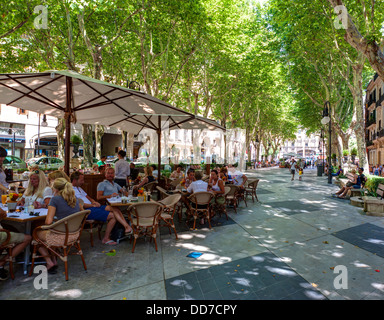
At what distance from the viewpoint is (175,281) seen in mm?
3355

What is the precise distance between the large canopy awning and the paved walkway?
2662 millimetres

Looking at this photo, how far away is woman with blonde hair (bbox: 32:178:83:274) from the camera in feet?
11.6

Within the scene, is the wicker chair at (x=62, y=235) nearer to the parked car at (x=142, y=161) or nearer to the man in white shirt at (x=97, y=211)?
the man in white shirt at (x=97, y=211)

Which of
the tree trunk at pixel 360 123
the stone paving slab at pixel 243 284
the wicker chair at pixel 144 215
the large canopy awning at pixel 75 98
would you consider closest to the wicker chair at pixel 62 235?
the wicker chair at pixel 144 215

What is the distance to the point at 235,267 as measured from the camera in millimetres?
3766

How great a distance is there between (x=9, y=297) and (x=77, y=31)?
41.8 feet

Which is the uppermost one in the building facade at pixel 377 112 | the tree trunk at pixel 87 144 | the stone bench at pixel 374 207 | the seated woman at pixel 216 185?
the building facade at pixel 377 112

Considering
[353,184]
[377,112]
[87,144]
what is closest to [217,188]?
[353,184]

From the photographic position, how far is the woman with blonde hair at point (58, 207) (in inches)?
139

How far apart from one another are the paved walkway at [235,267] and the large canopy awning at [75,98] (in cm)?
266
